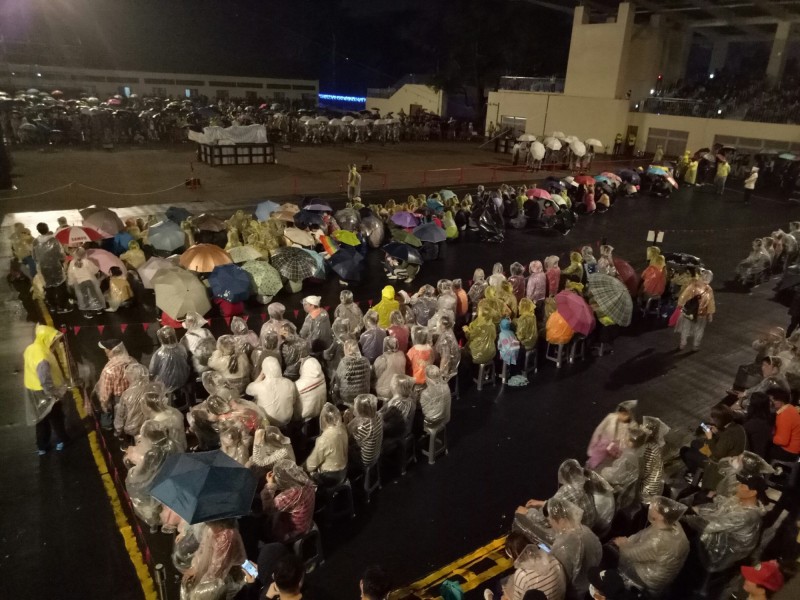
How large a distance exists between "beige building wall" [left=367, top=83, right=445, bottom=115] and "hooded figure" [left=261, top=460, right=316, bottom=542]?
46.5m

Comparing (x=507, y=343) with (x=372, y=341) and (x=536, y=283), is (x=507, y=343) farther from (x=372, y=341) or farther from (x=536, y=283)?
(x=372, y=341)

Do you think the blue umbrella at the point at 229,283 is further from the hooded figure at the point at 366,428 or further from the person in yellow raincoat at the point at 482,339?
the hooded figure at the point at 366,428

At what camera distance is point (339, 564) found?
5301mm

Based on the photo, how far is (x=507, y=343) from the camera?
8.27m

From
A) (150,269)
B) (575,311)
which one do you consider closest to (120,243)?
(150,269)

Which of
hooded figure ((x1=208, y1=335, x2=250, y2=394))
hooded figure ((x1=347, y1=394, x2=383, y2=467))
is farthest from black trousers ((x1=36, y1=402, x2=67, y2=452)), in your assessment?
hooded figure ((x1=347, y1=394, x2=383, y2=467))

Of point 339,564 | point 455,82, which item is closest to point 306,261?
point 339,564

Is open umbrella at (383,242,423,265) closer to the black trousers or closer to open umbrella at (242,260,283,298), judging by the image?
open umbrella at (242,260,283,298)


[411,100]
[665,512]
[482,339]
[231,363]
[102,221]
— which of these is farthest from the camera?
[411,100]

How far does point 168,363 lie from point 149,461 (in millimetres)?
1905

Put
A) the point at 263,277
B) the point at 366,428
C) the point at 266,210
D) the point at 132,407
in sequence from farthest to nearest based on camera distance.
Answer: the point at 266,210 < the point at 263,277 < the point at 132,407 < the point at 366,428

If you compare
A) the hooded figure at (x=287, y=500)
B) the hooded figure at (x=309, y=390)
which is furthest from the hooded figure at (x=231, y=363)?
the hooded figure at (x=287, y=500)

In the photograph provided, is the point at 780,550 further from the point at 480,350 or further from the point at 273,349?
the point at 273,349

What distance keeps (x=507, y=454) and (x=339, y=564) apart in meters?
2.63
